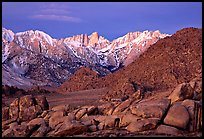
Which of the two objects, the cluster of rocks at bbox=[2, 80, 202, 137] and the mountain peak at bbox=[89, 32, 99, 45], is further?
the mountain peak at bbox=[89, 32, 99, 45]

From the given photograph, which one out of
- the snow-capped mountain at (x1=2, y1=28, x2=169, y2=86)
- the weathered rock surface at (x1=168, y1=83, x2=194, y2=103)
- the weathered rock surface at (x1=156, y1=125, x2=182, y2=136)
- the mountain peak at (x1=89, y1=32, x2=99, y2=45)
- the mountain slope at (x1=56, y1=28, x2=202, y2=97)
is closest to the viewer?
the weathered rock surface at (x1=156, y1=125, x2=182, y2=136)

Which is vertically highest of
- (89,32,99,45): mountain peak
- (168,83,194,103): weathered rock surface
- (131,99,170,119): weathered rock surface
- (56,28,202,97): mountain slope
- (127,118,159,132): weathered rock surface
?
(89,32,99,45): mountain peak

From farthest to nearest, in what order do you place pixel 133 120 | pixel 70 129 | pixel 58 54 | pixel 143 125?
pixel 58 54
pixel 133 120
pixel 70 129
pixel 143 125

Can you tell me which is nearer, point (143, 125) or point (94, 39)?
point (143, 125)

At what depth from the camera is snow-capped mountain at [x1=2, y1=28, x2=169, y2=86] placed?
8531cm

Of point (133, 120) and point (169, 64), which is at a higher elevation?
point (169, 64)

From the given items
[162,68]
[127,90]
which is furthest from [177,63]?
[127,90]

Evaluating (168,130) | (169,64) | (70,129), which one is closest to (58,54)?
(169,64)

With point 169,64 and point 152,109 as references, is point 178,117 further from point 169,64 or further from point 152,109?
point 169,64

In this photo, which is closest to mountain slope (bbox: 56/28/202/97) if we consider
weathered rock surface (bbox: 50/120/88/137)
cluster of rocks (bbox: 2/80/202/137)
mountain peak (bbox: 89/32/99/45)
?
cluster of rocks (bbox: 2/80/202/137)

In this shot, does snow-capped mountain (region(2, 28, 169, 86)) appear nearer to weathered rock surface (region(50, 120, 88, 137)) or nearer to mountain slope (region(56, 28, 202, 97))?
mountain slope (region(56, 28, 202, 97))

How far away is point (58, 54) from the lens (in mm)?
108250

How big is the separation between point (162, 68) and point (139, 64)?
12.6ft

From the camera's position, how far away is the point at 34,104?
683 inches
